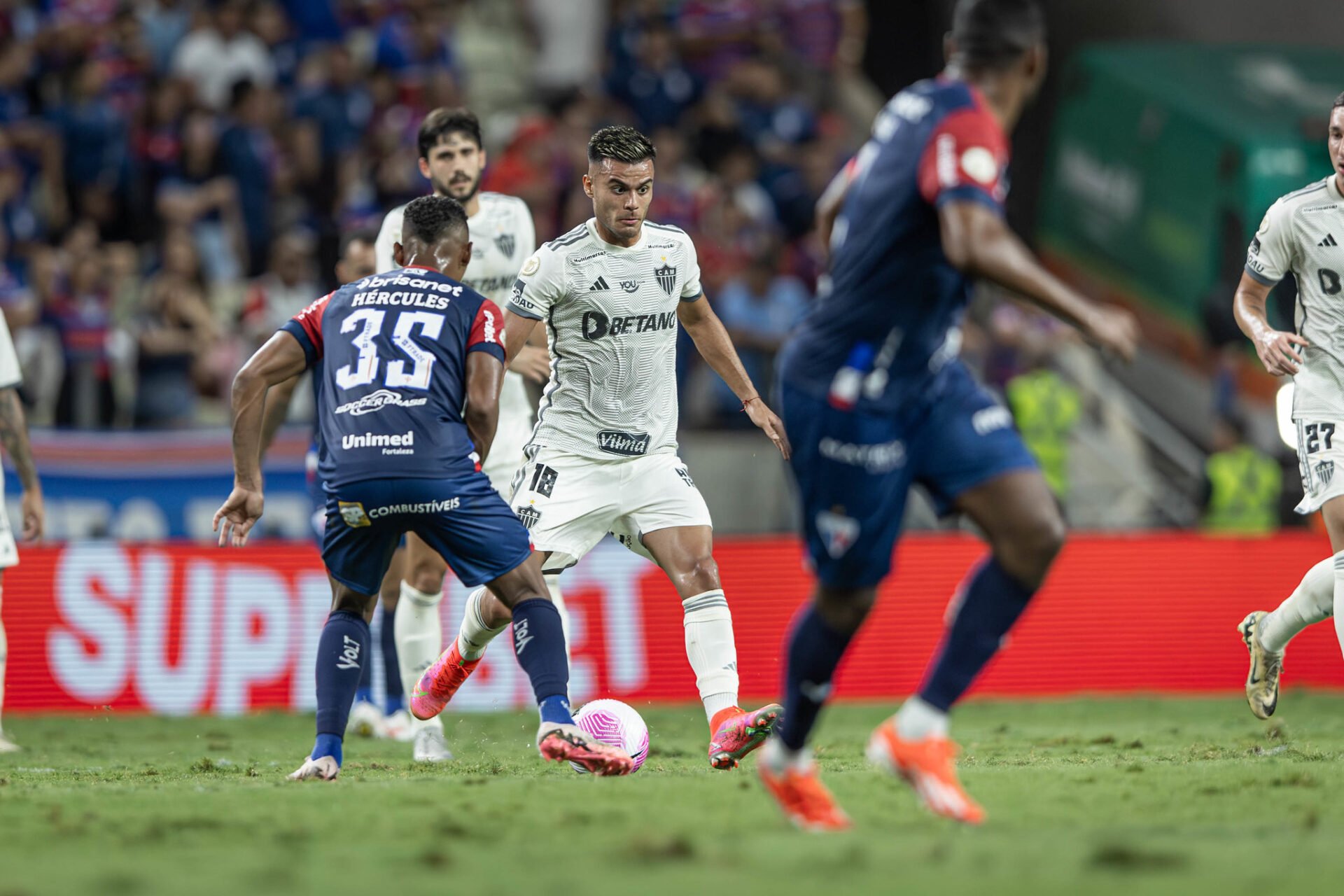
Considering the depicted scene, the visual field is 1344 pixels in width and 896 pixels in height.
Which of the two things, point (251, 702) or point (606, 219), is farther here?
point (251, 702)

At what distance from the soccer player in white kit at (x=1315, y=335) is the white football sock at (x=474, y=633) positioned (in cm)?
374

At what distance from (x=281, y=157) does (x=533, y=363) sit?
929 cm

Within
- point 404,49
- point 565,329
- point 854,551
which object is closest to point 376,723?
point 565,329

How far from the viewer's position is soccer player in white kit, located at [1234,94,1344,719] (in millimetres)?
7500

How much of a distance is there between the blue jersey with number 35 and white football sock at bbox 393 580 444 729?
1.98 metres

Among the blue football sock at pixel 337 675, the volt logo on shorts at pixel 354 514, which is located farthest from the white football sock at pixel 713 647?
the volt logo on shorts at pixel 354 514

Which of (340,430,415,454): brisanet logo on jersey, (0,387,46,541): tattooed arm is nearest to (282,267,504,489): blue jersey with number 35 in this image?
(340,430,415,454): brisanet logo on jersey

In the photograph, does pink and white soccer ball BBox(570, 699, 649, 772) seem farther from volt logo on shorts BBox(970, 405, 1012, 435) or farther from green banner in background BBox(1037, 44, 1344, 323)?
green banner in background BBox(1037, 44, 1344, 323)

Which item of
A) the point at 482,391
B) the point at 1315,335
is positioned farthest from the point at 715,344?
the point at 1315,335

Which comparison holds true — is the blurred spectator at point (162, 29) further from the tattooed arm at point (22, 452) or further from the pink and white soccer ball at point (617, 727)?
the pink and white soccer ball at point (617, 727)

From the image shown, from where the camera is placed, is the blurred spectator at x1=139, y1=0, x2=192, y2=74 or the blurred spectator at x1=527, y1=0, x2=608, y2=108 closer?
the blurred spectator at x1=139, y1=0, x2=192, y2=74

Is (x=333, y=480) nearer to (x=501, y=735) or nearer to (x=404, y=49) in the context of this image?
(x=501, y=735)

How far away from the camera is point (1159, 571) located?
13312mm

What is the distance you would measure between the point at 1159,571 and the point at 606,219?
7.34 m
